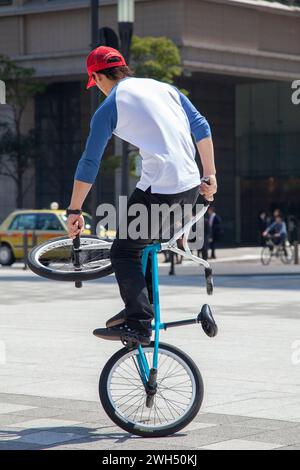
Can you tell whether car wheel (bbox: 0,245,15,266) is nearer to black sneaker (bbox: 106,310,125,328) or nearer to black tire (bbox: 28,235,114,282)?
black tire (bbox: 28,235,114,282)

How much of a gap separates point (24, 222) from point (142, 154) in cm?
2615

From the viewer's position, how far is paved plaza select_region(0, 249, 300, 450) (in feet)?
21.0

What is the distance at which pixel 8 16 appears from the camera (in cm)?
4806

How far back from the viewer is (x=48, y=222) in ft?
105

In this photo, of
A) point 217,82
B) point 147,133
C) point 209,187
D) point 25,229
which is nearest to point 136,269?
point 209,187

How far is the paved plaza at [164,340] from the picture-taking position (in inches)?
252

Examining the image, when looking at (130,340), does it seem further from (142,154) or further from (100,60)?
(100,60)

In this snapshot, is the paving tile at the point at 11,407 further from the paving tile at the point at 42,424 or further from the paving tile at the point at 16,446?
the paving tile at the point at 16,446

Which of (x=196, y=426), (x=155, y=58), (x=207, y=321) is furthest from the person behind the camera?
(x=155, y=58)

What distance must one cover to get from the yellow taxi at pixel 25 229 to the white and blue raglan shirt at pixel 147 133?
2501 cm

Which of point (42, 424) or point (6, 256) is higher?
point (42, 424)

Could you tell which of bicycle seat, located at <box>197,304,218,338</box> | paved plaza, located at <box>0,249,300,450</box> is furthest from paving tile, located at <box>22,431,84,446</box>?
bicycle seat, located at <box>197,304,218,338</box>

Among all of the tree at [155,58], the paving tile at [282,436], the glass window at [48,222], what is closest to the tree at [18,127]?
the tree at [155,58]
